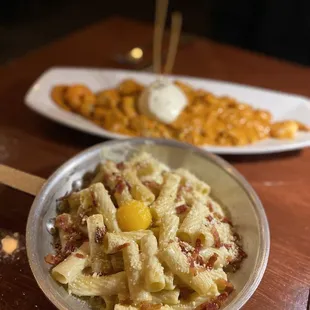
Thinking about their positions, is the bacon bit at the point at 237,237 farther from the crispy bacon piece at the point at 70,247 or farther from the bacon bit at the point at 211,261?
the crispy bacon piece at the point at 70,247

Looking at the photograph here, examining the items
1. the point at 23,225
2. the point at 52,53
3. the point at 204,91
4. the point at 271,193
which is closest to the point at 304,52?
the point at 204,91

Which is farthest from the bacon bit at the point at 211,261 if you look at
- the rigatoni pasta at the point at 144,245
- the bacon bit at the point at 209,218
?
the bacon bit at the point at 209,218

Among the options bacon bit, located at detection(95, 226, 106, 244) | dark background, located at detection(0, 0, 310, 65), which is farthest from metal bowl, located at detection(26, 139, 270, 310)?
dark background, located at detection(0, 0, 310, 65)

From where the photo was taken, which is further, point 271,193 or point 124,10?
→ point 124,10

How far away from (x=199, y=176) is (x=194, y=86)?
60cm

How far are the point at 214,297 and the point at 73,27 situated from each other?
3.05 metres

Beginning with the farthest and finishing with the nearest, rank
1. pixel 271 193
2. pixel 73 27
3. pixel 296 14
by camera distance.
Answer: pixel 73 27
pixel 296 14
pixel 271 193

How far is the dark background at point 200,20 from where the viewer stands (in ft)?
9.18

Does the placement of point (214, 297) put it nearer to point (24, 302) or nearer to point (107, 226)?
point (107, 226)

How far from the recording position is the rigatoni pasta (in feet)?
3.12

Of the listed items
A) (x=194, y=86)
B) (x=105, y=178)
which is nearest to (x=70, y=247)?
(x=105, y=178)

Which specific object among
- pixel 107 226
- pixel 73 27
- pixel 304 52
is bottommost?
pixel 73 27

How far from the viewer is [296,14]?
2744 millimetres

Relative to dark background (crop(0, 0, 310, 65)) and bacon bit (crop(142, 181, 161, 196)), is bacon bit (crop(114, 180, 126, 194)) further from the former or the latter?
dark background (crop(0, 0, 310, 65))
